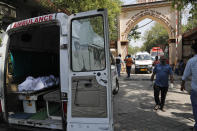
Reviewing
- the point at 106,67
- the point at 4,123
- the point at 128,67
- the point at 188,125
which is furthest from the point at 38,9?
the point at 188,125

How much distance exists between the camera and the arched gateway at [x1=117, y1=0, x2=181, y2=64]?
566 inches

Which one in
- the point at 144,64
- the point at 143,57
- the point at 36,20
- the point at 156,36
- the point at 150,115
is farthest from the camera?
the point at 156,36

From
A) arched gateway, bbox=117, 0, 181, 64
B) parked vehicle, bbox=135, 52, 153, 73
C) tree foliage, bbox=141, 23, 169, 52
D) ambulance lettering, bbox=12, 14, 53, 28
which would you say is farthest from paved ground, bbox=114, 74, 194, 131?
tree foliage, bbox=141, 23, 169, 52

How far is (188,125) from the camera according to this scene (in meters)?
3.71

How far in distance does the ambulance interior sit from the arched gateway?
1110 centimetres

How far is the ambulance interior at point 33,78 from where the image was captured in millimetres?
3287

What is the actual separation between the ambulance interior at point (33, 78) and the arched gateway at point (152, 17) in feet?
36.4

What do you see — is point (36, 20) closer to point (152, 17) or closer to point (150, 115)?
point (150, 115)

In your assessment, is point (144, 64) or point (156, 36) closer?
point (144, 64)

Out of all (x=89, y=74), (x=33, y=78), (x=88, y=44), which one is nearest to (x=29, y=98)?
(x=33, y=78)

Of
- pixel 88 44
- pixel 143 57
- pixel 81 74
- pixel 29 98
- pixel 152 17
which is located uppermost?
pixel 152 17

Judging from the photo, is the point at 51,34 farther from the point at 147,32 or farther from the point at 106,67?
the point at 147,32

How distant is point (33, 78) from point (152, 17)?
46.1 feet

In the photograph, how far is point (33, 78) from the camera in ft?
14.5
